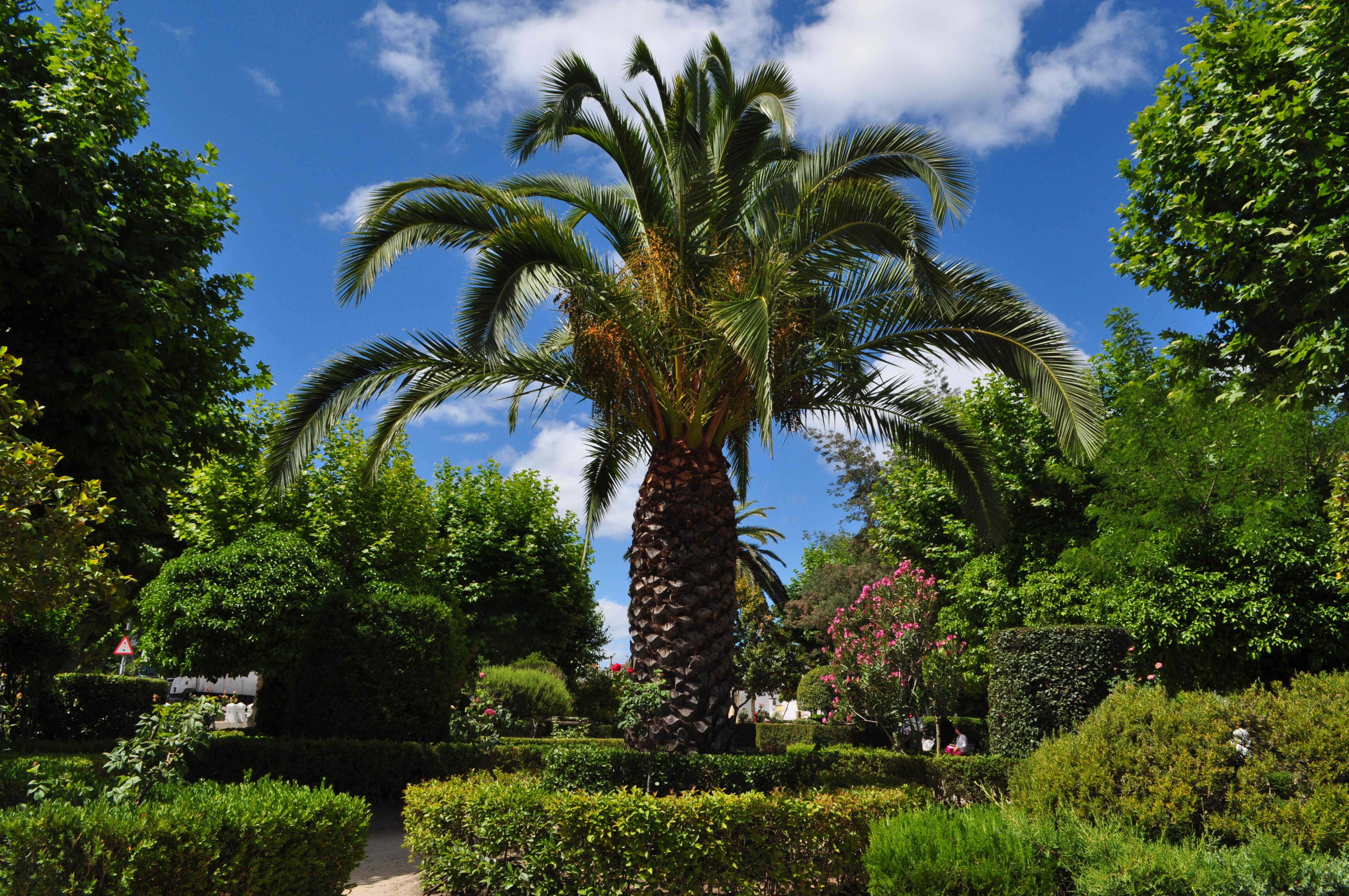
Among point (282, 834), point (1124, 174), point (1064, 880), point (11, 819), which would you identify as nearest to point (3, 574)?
point (11, 819)

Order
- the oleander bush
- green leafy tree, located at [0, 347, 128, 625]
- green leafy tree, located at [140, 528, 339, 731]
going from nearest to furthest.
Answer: the oleander bush → green leafy tree, located at [0, 347, 128, 625] → green leafy tree, located at [140, 528, 339, 731]

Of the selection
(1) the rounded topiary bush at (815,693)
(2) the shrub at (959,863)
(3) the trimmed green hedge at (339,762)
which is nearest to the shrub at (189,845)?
(2) the shrub at (959,863)

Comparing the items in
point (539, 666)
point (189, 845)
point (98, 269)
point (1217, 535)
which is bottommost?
point (189, 845)

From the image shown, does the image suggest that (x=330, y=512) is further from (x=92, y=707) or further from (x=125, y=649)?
(x=125, y=649)

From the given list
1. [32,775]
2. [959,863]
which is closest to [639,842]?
[959,863]

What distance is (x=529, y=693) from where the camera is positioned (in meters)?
17.9

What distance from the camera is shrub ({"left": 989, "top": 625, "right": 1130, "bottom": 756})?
1128 cm

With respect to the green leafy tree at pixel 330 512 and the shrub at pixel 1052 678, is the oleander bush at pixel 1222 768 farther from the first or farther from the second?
the green leafy tree at pixel 330 512

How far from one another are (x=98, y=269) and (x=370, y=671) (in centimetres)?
597

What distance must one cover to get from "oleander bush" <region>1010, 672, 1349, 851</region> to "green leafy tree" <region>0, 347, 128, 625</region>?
789 cm

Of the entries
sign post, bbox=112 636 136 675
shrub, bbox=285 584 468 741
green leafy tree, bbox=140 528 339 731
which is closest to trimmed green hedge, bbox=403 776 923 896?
shrub, bbox=285 584 468 741

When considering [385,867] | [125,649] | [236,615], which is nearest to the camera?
[385,867]

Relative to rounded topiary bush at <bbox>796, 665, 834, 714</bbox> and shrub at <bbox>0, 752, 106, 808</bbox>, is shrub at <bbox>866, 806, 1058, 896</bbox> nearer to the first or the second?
shrub at <bbox>0, 752, 106, 808</bbox>

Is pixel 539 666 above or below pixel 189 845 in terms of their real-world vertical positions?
above
